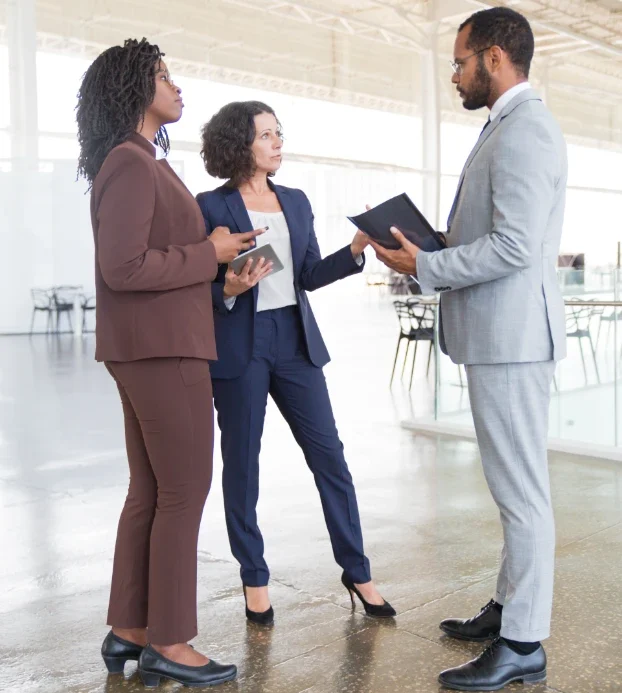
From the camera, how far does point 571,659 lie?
8.61 feet

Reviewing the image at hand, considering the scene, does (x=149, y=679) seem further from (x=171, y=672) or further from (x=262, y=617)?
(x=262, y=617)

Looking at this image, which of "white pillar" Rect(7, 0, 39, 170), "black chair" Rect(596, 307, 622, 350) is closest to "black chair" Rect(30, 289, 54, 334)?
"white pillar" Rect(7, 0, 39, 170)

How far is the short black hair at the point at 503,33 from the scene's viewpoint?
233 centimetres

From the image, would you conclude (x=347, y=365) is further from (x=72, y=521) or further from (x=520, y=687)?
(x=520, y=687)

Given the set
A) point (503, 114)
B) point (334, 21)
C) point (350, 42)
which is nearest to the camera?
point (503, 114)

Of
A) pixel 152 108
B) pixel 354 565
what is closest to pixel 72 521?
pixel 354 565

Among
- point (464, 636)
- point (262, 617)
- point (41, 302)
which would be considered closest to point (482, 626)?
point (464, 636)

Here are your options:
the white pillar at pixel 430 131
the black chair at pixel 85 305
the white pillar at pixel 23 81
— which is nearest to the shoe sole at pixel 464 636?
the black chair at pixel 85 305

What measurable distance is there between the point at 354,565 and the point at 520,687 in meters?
0.69

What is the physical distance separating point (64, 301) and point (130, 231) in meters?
13.4

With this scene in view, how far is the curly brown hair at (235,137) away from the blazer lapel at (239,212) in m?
0.10

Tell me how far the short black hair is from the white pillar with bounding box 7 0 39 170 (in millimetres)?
13742

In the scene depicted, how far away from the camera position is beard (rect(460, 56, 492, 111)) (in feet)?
7.79

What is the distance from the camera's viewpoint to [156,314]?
2334 millimetres
